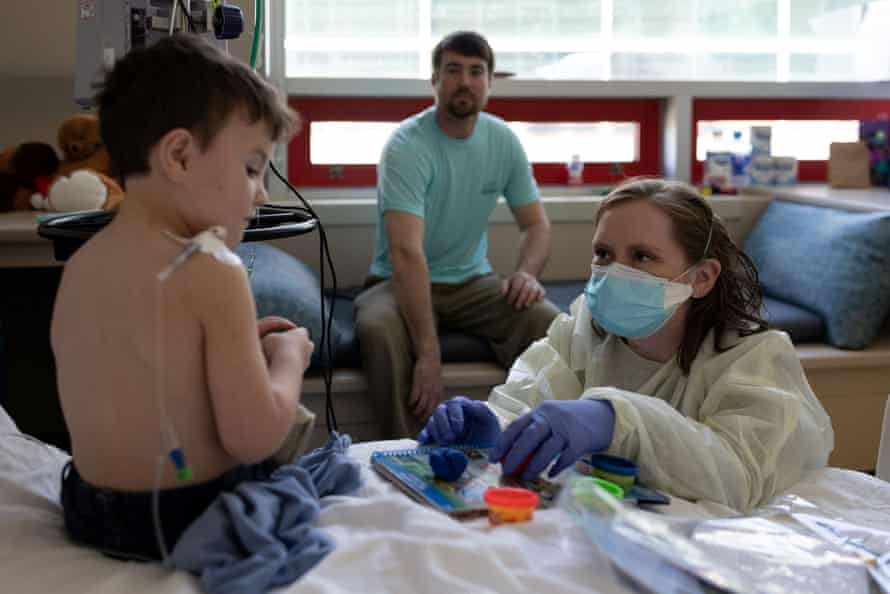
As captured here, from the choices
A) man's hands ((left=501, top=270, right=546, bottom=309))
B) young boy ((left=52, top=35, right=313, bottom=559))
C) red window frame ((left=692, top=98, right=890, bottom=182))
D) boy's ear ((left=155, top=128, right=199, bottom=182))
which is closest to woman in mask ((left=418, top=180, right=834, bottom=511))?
young boy ((left=52, top=35, right=313, bottom=559))

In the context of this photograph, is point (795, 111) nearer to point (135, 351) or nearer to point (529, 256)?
point (529, 256)

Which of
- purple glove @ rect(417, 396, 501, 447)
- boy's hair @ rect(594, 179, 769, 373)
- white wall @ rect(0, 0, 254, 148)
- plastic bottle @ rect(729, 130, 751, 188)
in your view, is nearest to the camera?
purple glove @ rect(417, 396, 501, 447)

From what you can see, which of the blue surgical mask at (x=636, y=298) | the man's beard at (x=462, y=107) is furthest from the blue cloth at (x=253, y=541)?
the man's beard at (x=462, y=107)

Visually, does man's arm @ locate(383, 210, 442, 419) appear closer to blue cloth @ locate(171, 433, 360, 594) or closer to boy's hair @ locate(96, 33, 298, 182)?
blue cloth @ locate(171, 433, 360, 594)

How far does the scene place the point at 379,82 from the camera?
146 inches

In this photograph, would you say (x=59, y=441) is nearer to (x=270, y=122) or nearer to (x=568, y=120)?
(x=568, y=120)

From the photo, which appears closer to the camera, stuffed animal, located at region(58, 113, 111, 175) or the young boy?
Answer: the young boy

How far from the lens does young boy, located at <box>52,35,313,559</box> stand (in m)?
1.04

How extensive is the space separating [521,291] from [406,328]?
1.16 feet

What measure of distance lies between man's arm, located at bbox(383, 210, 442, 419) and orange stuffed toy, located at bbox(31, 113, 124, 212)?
741 millimetres


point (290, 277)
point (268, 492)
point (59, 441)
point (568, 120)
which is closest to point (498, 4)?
point (568, 120)

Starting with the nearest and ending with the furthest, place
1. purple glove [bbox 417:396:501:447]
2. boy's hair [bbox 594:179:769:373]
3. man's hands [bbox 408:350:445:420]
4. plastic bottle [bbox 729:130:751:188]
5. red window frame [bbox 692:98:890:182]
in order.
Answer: purple glove [bbox 417:396:501:447], boy's hair [bbox 594:179:769:373], man's hands [bbox 408:350:445:420], plastic bottle [bbox 729:130:751:188], red window frame [bbox 692:98:890:182]

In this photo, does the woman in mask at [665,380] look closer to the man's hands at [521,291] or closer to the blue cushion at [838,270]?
the man's hands at [521,291]

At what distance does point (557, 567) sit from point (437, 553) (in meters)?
0.12
